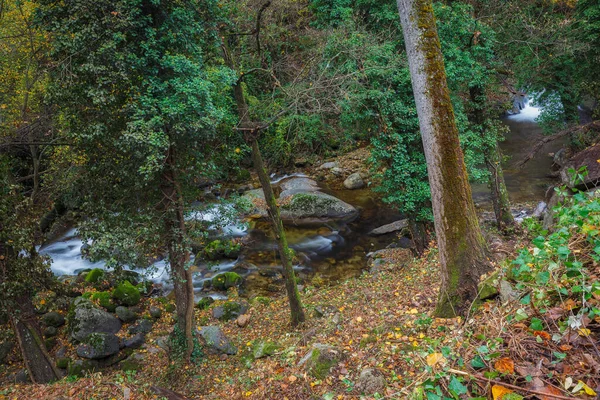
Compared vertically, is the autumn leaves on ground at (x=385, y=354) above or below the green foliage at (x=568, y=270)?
below

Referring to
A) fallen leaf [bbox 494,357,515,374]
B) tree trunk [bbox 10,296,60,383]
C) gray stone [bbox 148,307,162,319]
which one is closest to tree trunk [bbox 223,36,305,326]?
gray stone [bbox 148,307,162,319]

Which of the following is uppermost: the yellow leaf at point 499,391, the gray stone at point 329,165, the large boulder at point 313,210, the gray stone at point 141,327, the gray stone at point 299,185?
the gray stone at point 329,165

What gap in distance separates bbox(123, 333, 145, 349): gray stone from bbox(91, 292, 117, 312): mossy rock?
177 cm

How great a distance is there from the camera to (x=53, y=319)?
12297 millimetres

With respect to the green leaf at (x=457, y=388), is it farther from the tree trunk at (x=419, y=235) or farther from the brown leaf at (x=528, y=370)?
the tree trunk at (x=419, y=235)

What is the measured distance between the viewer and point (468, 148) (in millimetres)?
13250

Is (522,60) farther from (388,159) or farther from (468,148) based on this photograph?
(388,159)

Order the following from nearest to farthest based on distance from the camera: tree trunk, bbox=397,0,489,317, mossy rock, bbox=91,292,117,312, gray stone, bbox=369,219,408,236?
tree trunk, bbox=397,0,489,317, mossy rock, bbox=91,292,117,312, gray stone, bbox=369,219,408,236

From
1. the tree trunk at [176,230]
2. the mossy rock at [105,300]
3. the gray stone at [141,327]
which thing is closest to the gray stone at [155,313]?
the gray stone at [141,327]

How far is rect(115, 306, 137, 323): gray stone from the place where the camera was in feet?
41.2

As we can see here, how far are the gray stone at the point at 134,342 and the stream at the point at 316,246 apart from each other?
8.80 ft

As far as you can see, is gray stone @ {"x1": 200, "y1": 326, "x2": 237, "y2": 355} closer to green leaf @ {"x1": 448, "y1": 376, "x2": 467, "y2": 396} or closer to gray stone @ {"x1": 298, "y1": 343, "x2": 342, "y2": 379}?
gray stone @ {"x1": 298, "y1": 343, "x2": 342, "y2": 379}

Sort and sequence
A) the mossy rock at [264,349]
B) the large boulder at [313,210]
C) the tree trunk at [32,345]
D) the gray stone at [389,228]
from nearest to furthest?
the mossy rock at [264,349]
the tree trunk at [32,345]
the gray stone at [389,228]
the large boulder at [313,210]

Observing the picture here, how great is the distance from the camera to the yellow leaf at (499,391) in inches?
117
